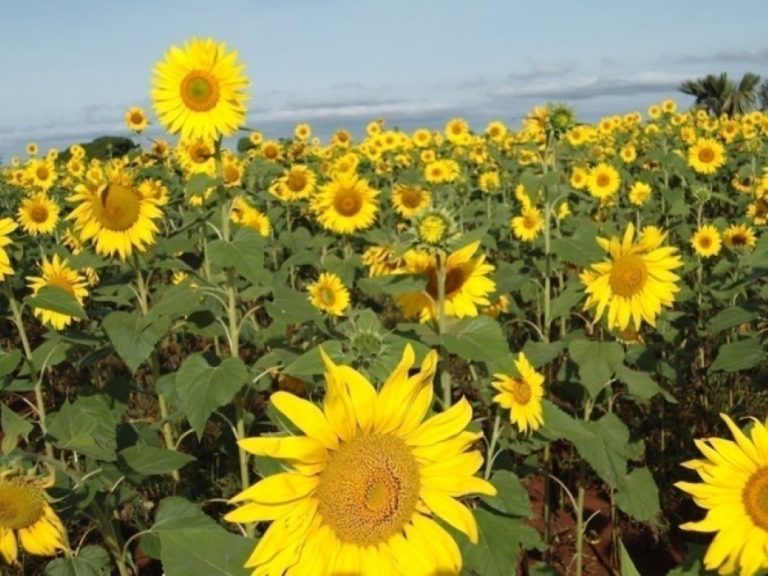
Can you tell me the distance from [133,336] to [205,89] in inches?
42.9

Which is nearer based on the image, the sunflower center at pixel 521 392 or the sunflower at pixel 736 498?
the sunflower at pixel 736 498

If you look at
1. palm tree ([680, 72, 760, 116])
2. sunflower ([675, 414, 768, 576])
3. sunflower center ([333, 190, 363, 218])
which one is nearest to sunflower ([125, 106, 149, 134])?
sunflower center ([333, 190, 363, 218])

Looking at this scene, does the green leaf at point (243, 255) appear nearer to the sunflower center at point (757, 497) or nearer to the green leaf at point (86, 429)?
the green leaf at point (86, 429)

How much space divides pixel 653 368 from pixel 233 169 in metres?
5.37

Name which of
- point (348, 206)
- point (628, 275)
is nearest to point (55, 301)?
point (628, 275)

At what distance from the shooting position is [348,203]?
21.1 feet

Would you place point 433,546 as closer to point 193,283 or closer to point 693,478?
point 193,283

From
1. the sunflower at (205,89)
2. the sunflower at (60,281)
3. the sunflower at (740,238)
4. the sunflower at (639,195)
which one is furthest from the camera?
the sunflower at (639,195)

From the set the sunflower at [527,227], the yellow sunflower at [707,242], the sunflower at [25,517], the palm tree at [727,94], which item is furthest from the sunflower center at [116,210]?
the palm tree at [727,94]

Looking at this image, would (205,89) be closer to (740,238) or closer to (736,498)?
(736,498)

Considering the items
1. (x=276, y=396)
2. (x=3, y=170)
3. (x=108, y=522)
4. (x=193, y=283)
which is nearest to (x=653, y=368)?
(x=193, y=283)

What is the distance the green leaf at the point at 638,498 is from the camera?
10.7 feet

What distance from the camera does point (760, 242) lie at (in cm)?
300

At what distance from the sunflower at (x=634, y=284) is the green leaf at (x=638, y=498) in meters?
0.62
